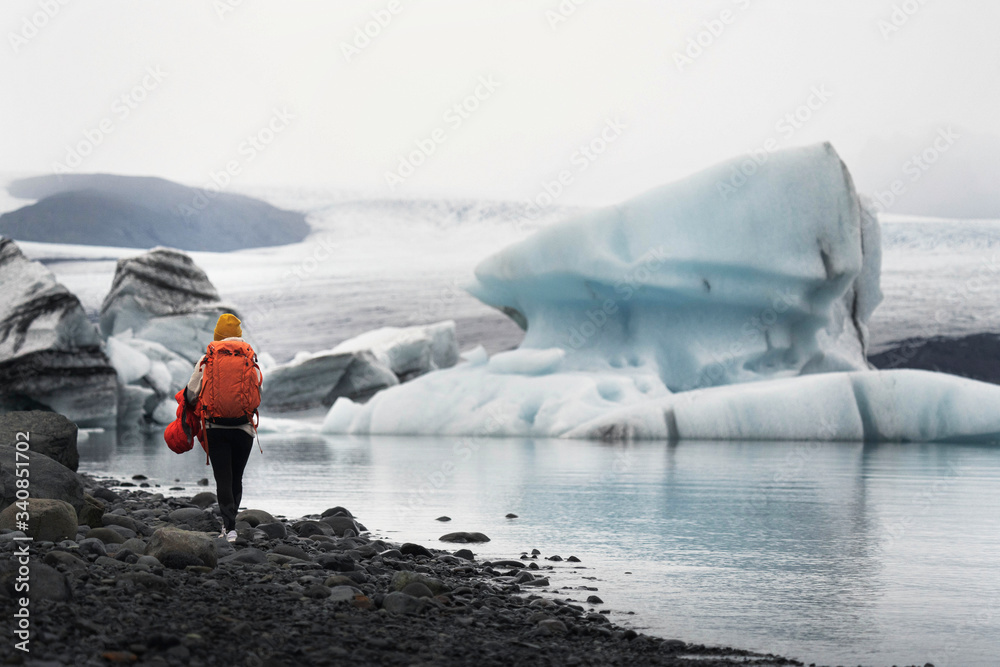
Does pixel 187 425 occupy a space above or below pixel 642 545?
above

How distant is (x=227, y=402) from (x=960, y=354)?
38500 mm

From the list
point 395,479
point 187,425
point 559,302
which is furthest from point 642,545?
point 559,302

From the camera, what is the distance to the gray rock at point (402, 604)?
2754mm

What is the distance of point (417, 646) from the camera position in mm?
2352

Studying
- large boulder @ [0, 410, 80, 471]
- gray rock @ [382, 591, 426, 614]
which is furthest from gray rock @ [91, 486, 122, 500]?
gray rock @ [382, 591, 426, 614]

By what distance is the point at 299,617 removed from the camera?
250 centimetres

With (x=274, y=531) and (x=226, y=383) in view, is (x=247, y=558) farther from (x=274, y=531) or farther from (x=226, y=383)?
(x=274, y=531)

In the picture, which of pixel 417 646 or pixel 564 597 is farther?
pixel 564 597

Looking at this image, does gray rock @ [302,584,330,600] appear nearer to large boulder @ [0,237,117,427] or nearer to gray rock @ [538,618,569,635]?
gray rock @ [538,618,569,635]

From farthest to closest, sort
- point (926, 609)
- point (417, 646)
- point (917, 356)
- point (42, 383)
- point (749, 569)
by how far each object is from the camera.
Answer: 1. point (917, 356)
2. point (42, 383)
3. point (749, 569)
4. point (926, 609)
5. point (417, 646)

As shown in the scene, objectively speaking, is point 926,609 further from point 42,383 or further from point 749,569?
point 42,383

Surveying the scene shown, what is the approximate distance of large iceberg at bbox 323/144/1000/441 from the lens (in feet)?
49.4

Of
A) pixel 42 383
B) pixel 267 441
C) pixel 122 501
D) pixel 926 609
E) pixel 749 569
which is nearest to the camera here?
pixel 926 609

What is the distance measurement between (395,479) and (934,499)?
424cm
